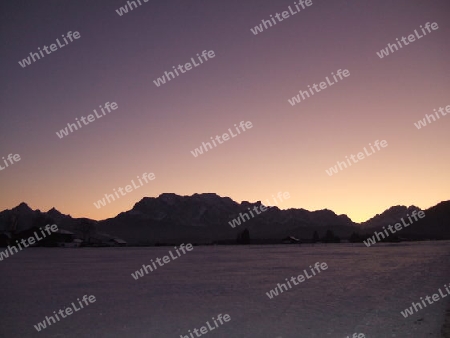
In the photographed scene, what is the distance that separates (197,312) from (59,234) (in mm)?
140909

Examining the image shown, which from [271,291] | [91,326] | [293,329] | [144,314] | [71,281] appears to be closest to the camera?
[293,329]

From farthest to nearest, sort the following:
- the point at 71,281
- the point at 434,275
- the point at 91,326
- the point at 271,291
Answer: the point at 434,275, the point at 71,281, the point at 271,291, the point at 91,326

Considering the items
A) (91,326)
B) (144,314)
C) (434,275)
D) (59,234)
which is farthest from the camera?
(59,234)

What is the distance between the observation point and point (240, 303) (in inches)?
727

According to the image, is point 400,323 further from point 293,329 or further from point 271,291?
point 271,291

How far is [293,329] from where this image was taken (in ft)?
44.3

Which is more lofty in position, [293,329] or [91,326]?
[91,326]

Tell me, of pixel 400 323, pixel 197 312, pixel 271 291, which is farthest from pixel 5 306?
pixel 400 323

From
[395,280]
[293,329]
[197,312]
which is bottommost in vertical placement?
[395,280]

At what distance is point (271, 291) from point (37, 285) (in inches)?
598

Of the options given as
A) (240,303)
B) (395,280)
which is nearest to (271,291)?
(240,303)

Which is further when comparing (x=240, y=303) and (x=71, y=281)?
(x=71, y=281)

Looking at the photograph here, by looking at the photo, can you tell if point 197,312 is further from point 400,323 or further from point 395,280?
point 395,280

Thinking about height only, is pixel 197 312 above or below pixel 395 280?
above
